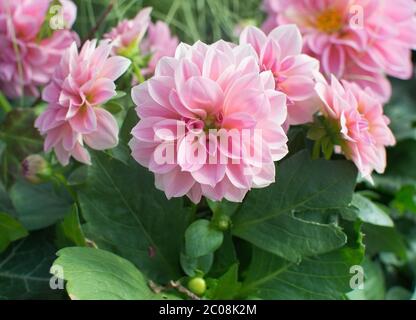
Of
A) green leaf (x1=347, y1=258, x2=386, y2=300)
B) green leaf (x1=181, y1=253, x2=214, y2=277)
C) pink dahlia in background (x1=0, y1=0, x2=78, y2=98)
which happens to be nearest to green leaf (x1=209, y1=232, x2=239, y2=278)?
green leaf (x1=181, y1=253, x2=214, y2=277)

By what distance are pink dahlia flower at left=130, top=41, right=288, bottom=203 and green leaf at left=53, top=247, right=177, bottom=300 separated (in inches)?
2.4

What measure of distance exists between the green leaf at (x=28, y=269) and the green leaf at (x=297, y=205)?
0.46ft

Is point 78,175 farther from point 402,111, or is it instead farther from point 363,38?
point 402,111

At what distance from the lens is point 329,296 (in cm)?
41

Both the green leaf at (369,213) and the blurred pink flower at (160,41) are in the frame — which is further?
the blurred pink flower at (160,41)

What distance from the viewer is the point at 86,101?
40cm

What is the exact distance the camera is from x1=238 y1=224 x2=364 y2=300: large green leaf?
41 centimetres

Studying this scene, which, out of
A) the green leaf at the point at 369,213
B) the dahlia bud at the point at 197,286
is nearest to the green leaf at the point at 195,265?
the dahlia bud at the point at 197,286

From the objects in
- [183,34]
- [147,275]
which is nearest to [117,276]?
[147,275]

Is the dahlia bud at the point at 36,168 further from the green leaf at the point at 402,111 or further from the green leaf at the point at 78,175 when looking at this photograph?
the green leaf at the point at 402,111

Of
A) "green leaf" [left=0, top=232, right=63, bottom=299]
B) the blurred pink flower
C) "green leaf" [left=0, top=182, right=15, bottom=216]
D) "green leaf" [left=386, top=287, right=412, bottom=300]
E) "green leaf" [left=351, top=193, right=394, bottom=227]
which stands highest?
the blurred pink flower

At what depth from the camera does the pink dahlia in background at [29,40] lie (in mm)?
522

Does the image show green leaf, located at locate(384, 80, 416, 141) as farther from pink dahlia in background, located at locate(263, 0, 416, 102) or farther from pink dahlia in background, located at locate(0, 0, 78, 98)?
pink dahlia in background, located at locate(0, 0, 78, 98)

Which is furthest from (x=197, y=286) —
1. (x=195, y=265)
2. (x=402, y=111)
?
(x=402, y=111)
